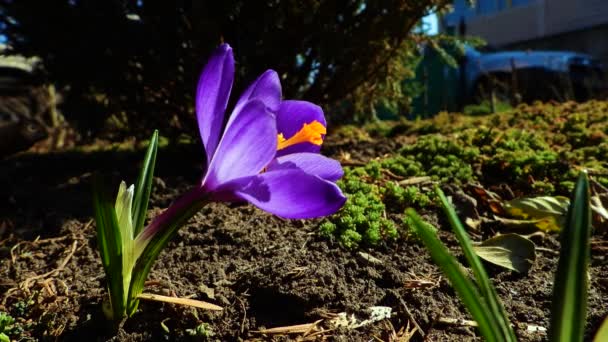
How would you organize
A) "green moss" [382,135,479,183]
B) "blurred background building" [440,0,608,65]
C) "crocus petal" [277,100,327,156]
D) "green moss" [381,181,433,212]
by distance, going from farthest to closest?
"blurred background building" [440,0,608,65], "green moss" [382,135,479,183], "green moss" [381,181,433,212], "crocus petal" [277,100,327,156]

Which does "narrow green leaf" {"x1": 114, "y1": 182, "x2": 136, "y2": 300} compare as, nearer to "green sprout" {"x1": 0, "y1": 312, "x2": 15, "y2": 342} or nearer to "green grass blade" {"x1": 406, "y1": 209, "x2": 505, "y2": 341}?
"green sprout" {"x1": 0, "y1": 312, "x2": 15, "y2": 342}

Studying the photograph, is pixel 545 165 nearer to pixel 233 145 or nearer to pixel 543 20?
pixel 233 145

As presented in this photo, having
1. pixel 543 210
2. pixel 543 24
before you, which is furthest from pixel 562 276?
pixel 543 24

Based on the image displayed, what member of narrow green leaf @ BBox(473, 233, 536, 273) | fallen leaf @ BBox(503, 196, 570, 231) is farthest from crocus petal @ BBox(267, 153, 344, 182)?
fallen leaf @ BBox(503, 196, 570, 231)

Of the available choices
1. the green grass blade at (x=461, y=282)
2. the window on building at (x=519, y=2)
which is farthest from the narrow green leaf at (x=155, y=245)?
the window on building at (x=519, y=2)

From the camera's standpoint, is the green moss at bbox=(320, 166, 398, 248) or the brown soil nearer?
the brown soil

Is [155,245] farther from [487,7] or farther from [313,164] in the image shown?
[487,7]

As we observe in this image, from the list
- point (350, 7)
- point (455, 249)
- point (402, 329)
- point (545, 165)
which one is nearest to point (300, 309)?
point (402, 329)
